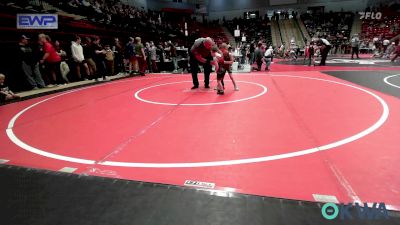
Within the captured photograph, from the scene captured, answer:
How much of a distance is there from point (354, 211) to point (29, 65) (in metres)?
9.53

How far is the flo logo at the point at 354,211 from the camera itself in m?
1.94

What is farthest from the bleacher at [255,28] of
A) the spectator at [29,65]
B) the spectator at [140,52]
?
the spectator at [29,65]

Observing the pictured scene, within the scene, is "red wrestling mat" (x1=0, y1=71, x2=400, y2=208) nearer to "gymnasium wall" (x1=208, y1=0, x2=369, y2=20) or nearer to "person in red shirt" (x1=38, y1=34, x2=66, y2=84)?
"person in red shirt" (x1=38, y1=34, x2=66, y2=84)

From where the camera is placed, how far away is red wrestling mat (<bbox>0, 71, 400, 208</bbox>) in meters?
2.55

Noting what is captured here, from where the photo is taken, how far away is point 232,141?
3.60 meters

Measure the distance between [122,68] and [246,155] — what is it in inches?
447

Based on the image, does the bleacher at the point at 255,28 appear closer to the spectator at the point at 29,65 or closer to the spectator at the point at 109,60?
the spectator at the point at 109,60

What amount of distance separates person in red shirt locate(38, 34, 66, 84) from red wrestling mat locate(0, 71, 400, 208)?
124 inches

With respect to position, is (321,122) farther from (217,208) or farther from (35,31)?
(35,31)

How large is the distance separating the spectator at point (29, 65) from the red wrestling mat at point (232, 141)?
2.82m

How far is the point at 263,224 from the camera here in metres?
1.88

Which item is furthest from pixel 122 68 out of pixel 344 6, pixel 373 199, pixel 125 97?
pixel 344 6

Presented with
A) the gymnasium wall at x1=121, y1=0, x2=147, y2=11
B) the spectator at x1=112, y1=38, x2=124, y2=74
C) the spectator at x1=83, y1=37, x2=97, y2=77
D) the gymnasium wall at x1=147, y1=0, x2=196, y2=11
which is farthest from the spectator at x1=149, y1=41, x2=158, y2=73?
the gymnasium wall at x1=147, y1=0, x2=196, y2=11

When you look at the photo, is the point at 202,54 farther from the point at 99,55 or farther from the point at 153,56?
the point at 153,56
